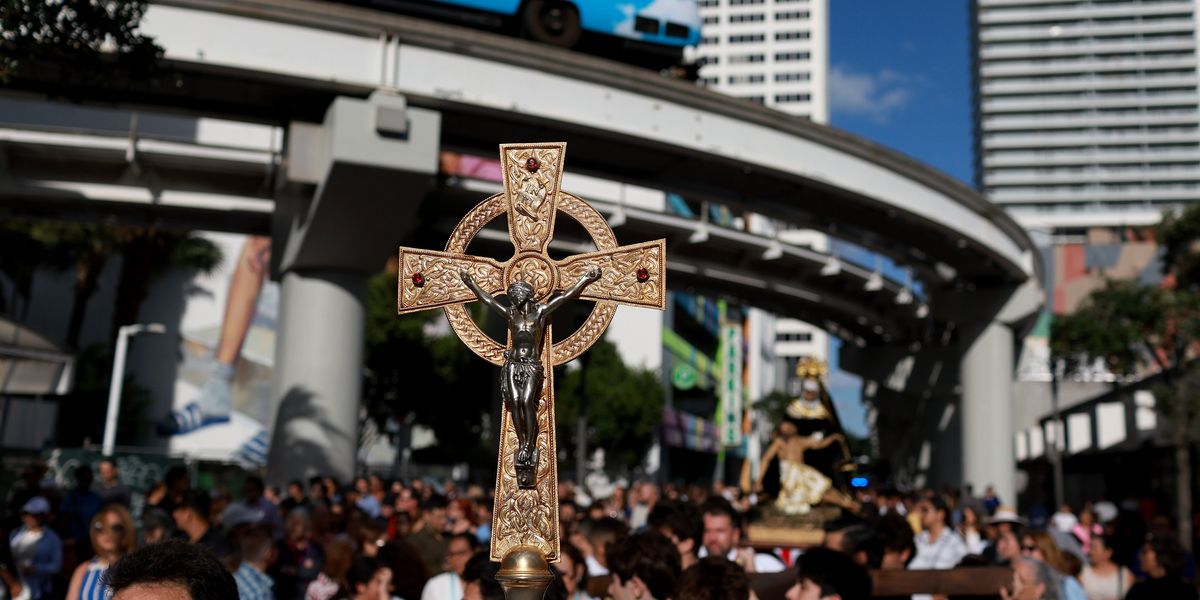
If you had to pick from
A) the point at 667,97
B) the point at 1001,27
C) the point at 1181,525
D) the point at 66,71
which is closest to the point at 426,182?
the point at 667,97

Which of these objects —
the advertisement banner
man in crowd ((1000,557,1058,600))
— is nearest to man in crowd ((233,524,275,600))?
man in crowd ((1000,557,1058,600))

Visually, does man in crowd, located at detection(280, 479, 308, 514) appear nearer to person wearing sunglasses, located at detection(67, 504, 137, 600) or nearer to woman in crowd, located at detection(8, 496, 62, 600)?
woman in crowd, located at detection(8, 496, 62, 600)

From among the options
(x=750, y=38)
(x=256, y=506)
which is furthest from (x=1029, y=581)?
(x=750, y=38)

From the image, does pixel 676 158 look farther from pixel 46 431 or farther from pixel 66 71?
pixel 46 431

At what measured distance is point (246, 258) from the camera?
46.9 metres

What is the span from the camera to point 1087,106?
145 metres

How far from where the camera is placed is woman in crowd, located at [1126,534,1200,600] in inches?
269

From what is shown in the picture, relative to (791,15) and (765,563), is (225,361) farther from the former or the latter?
(791,15)

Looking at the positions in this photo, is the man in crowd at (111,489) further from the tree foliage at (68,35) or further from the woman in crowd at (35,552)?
the tree foliage at (68,35)

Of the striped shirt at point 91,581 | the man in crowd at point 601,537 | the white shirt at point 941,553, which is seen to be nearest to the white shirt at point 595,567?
the man in crowd at point 601,537

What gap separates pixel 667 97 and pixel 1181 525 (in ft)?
57.9

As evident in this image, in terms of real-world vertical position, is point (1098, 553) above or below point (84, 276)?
below

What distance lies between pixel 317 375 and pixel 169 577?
49.2ft

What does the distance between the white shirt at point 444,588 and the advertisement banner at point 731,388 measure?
67.6 meters
